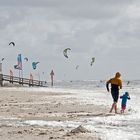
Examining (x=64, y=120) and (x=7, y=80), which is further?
(x=7, y=80)

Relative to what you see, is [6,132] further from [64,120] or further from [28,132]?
[64,120]

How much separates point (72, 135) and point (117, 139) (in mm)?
994

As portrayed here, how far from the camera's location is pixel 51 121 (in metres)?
14.6

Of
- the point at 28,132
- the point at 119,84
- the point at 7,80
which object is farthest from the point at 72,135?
the point at 7,80

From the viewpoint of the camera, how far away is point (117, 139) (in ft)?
36.5

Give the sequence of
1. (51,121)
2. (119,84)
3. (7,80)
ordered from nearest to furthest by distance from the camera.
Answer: (51,121) < (119,84) < (7,80)

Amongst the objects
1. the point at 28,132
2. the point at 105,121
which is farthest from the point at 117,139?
the point at 105,121

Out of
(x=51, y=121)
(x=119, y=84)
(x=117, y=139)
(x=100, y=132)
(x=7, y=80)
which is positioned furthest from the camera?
(x=7, y=80)

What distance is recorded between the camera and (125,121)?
1507 cm

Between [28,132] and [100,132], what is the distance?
1809mm

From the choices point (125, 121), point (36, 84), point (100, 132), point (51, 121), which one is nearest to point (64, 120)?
point (51, 121)

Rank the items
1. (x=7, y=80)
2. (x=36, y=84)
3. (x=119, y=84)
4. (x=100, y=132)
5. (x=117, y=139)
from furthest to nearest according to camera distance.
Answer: (x=36, y=84)
(x=7, y=80)
(x=119, y=84)
(x=100, y=132)
(x=117, y=139)

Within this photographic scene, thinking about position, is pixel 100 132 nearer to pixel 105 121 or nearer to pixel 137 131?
pixel 137 131

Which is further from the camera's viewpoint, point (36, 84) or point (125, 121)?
point (36, 84)
